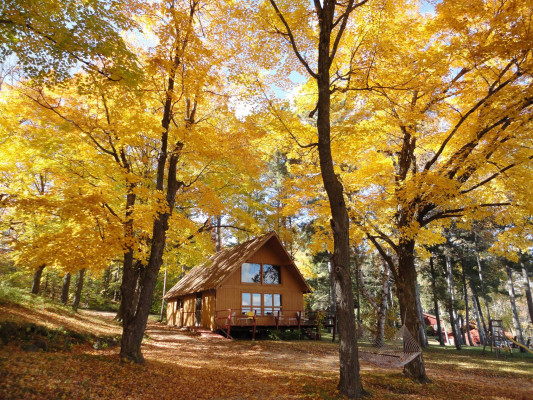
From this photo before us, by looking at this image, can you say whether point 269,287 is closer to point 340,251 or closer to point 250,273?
point 250,273

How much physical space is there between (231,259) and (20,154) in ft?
Answer: 41.7

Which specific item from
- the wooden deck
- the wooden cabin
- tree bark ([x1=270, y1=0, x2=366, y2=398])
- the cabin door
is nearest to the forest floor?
tree bark ([x1=270, y1=0, x2=366, y2=398])

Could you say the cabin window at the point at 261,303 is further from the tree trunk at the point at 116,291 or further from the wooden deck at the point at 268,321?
the tree trunk at the point at 116,291

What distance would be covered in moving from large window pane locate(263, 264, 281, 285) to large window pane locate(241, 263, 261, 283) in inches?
17.3

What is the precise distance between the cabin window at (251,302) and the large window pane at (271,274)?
1.19 metres

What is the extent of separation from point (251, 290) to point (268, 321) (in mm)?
2126

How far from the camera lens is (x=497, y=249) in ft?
30.7

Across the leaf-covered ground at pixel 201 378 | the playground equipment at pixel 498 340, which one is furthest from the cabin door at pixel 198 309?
the playground equipment at pixel 498 340

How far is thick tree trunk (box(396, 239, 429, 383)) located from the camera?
26.2 ft

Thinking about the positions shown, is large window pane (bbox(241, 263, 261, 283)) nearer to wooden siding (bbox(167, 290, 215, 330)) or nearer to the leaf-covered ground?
wooden siding (bbox(167, 290, 215, 330))

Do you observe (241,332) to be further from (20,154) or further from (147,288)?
A: (20,154)

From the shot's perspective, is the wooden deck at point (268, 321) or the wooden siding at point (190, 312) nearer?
the wooden deck at point (268, 321)

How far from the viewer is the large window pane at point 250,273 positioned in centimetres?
1894

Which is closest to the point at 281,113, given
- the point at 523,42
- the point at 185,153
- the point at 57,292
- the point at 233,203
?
the point at 185,153
